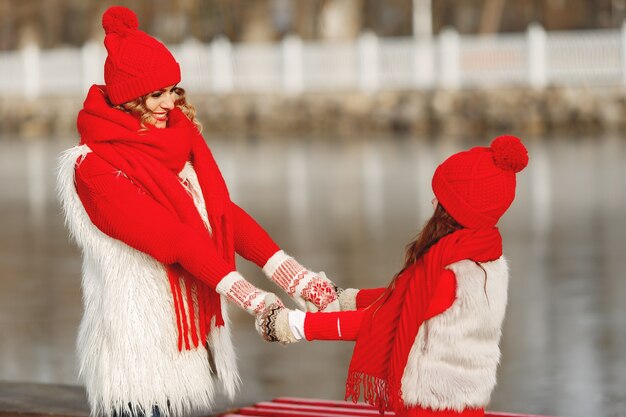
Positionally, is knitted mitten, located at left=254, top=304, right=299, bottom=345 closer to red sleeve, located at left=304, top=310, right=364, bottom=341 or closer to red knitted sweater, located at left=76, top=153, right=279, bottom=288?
red sleeve, located at left=304, top=310, right=364, bottom=341

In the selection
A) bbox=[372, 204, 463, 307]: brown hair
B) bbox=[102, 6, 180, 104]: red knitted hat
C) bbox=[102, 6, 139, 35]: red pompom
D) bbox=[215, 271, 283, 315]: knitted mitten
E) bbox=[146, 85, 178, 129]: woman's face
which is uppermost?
bbox=[102, 6, 139, 35]: red pompom

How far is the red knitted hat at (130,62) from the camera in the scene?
4176 mm

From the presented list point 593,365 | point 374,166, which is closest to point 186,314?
point 593,365

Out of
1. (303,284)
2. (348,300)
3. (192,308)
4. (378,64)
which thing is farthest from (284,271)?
(378,64)

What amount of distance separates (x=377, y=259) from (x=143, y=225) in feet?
21.1

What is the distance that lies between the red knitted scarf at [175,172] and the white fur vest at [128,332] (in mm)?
41

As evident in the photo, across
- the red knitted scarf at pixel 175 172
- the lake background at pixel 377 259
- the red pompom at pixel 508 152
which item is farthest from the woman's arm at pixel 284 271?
the lake background at pixel 377 259

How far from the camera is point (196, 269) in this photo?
4.07 meters

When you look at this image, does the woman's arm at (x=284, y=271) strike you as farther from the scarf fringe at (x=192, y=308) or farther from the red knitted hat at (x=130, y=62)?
the red knitted hat at (x=130, y=62)

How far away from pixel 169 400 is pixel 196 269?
41cm

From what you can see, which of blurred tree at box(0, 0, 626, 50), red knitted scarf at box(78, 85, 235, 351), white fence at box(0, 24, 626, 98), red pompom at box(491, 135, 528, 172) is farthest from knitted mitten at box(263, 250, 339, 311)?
blurred tree at box(0, 0, 626, 50)

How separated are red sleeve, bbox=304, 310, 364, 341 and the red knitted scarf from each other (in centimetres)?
39

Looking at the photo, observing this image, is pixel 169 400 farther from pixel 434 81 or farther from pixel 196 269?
pixel 434 81

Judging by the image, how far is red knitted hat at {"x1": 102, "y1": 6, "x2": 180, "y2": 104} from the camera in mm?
4176
